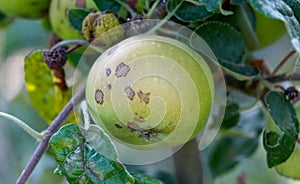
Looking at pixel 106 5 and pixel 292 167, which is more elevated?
pixel 106 5


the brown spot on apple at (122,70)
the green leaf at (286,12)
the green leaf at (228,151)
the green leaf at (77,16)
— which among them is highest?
the green leaf at (286,12)

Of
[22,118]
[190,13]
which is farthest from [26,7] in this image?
[22,118]

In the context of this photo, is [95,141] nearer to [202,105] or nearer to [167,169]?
[202,105]

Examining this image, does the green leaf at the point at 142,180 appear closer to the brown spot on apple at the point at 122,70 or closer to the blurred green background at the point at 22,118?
the brown spot on apple at the point at 122,70

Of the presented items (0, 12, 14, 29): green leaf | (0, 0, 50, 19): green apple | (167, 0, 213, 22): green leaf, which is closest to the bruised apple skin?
(167, 0, 213, 22): green leaf

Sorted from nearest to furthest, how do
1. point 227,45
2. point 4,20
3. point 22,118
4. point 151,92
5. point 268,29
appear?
point 151,92
point 227,45
point 268,29
point 4,20
point 22,118

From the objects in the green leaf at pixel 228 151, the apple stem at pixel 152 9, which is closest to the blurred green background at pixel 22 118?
the green leaf at pixel 228 151

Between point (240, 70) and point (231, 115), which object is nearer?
point (240, 70)

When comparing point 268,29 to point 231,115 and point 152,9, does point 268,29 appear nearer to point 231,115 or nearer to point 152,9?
point 231,115
